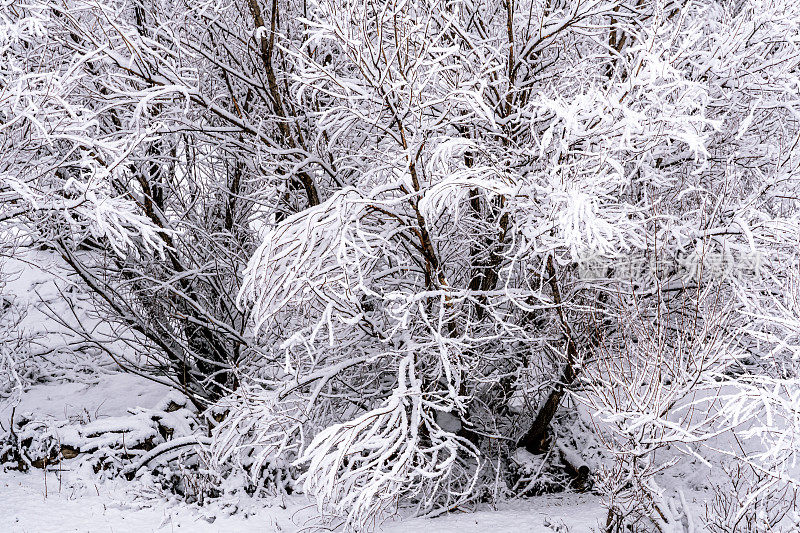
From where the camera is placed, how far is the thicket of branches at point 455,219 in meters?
3.92

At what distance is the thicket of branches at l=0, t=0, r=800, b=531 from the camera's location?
12.8ft

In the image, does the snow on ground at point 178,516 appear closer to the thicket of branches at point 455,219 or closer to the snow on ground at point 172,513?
the snow on ground at point 172,513

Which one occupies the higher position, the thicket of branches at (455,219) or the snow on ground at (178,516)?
the thicket of branches at (455,219)

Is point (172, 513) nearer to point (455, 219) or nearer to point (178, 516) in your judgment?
point (178, 516)

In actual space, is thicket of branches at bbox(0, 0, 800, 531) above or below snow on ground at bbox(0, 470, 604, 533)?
above

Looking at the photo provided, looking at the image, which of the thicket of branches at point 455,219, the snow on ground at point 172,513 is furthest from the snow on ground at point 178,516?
the thicket of branches at point 455,219

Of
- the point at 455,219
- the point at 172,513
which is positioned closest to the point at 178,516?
the point at 172,513

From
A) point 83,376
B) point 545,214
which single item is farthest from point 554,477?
point 83,376

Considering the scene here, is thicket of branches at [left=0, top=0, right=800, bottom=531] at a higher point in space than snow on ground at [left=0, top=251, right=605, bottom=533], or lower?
higher

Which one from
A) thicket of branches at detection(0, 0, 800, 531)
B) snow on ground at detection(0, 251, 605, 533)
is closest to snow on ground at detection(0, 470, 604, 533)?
snow on ground at detection(0, 251, 605, 533)

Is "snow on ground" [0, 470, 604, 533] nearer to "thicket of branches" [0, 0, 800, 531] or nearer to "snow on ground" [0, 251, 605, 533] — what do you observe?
"snow on ground" [0, 251, 605, 533]

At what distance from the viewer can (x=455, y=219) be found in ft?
13.4

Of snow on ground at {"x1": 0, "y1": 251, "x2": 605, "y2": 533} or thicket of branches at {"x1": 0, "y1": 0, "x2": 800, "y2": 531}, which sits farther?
snow on ground at {"x1": 0, "y1": 251, "x2": 605, "y2": 533}

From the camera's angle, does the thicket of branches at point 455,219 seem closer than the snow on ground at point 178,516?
Yes
